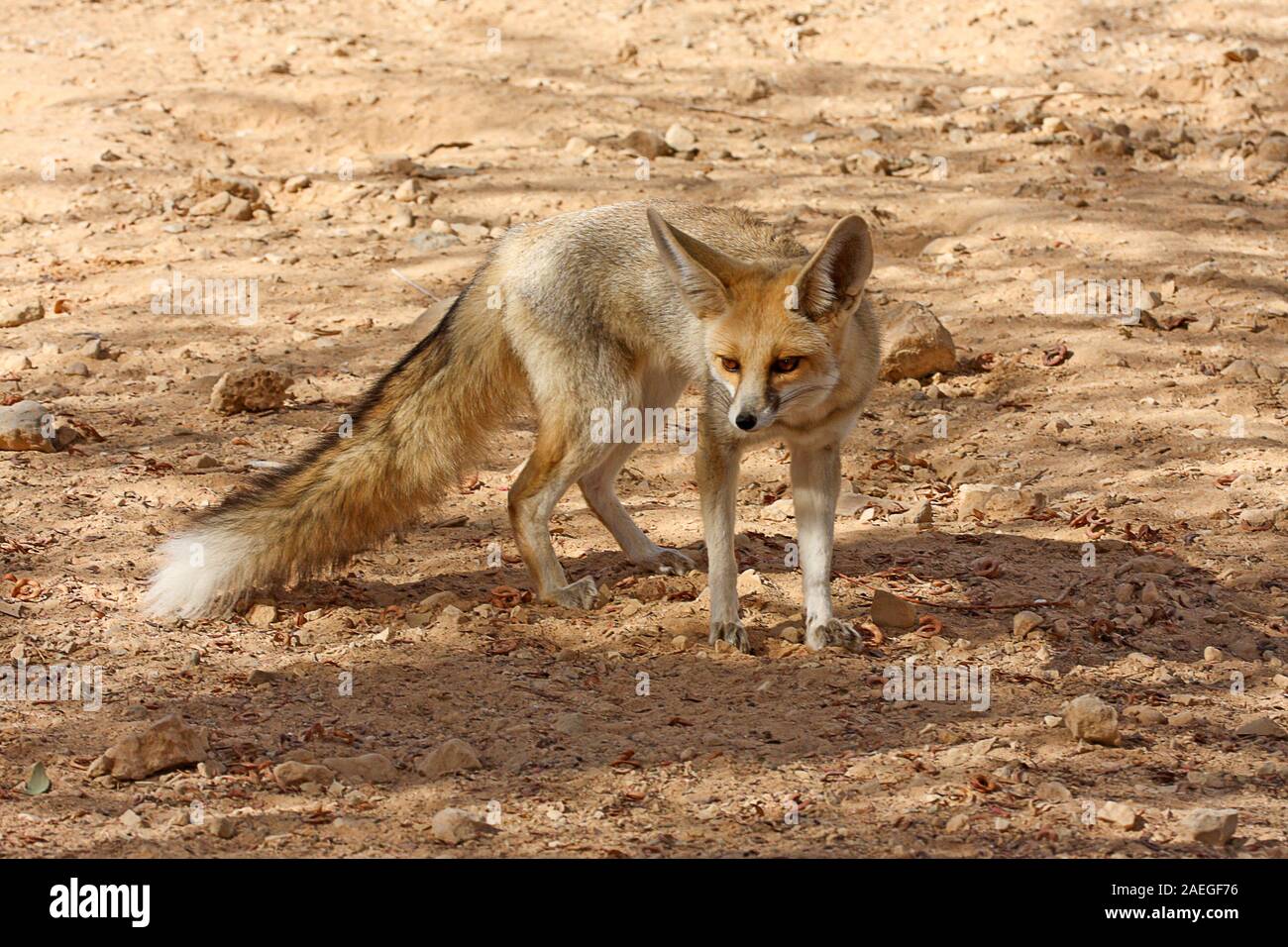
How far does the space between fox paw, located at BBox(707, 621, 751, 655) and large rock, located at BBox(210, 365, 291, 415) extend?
338 cm

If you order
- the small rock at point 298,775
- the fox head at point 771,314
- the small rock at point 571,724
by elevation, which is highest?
the fox head at point 771,314

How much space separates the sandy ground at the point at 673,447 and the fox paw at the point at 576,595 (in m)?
0.17

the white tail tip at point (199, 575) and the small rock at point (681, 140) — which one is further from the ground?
the small rock at point (681, 140)

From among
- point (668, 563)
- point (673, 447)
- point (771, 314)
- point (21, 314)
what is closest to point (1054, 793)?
point (771, 314)

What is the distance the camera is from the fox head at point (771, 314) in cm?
523

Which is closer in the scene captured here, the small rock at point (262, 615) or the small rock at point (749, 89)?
the small rock at point (262, 615)

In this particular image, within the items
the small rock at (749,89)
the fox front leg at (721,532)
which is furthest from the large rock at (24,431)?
the small rock at (749,89)

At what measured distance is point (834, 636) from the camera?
5707 mm

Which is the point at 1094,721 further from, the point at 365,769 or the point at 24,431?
the point at 24,431

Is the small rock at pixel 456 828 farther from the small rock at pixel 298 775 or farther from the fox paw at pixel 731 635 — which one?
the fox paw at pixel 731 635

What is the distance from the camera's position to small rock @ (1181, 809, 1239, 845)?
4004 mm

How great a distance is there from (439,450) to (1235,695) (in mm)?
3372

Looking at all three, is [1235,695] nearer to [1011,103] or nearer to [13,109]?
[1011,103]

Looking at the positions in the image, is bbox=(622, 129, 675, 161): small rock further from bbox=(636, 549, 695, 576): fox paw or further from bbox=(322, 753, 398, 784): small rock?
bbox=(322, 753, 398, 784): small rock
